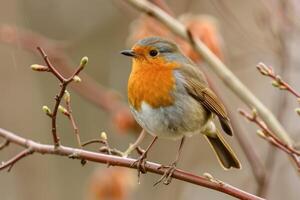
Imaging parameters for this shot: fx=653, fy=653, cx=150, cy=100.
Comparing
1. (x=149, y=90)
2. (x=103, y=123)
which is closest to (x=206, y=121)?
(x=149, y=90)

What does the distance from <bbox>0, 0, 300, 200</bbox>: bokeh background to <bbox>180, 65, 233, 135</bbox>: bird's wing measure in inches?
16.1

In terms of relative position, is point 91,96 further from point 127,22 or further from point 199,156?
point 127,22

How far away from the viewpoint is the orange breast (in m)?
3.68

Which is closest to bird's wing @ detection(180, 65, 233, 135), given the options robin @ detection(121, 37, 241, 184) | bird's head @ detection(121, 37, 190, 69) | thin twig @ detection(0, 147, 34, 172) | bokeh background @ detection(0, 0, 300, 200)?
robin @ detection(121, 37, 241, 184)

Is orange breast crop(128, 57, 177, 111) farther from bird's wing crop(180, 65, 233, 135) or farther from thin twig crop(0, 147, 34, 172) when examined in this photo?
thin twig crop(0, 147, 34, 172)

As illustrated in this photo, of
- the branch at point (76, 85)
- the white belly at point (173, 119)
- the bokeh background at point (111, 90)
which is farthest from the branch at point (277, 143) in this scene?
the branch at point (76, 85)

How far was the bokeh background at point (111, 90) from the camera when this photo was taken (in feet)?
15.1

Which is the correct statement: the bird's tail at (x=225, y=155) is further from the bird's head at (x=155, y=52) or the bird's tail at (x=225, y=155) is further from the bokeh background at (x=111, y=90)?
the bird's head at (x=155, y=52)

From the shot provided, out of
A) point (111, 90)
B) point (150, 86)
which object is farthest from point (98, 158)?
point (111, 90)

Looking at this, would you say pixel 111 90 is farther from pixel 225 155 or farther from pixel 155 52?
pixel 225 155

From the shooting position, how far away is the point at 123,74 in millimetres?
8469

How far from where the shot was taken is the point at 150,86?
146 inches

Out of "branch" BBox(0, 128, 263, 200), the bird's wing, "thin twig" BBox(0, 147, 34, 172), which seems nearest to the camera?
"thin twig" BBox(0, 147, 34, 172)

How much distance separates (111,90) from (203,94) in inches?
112
